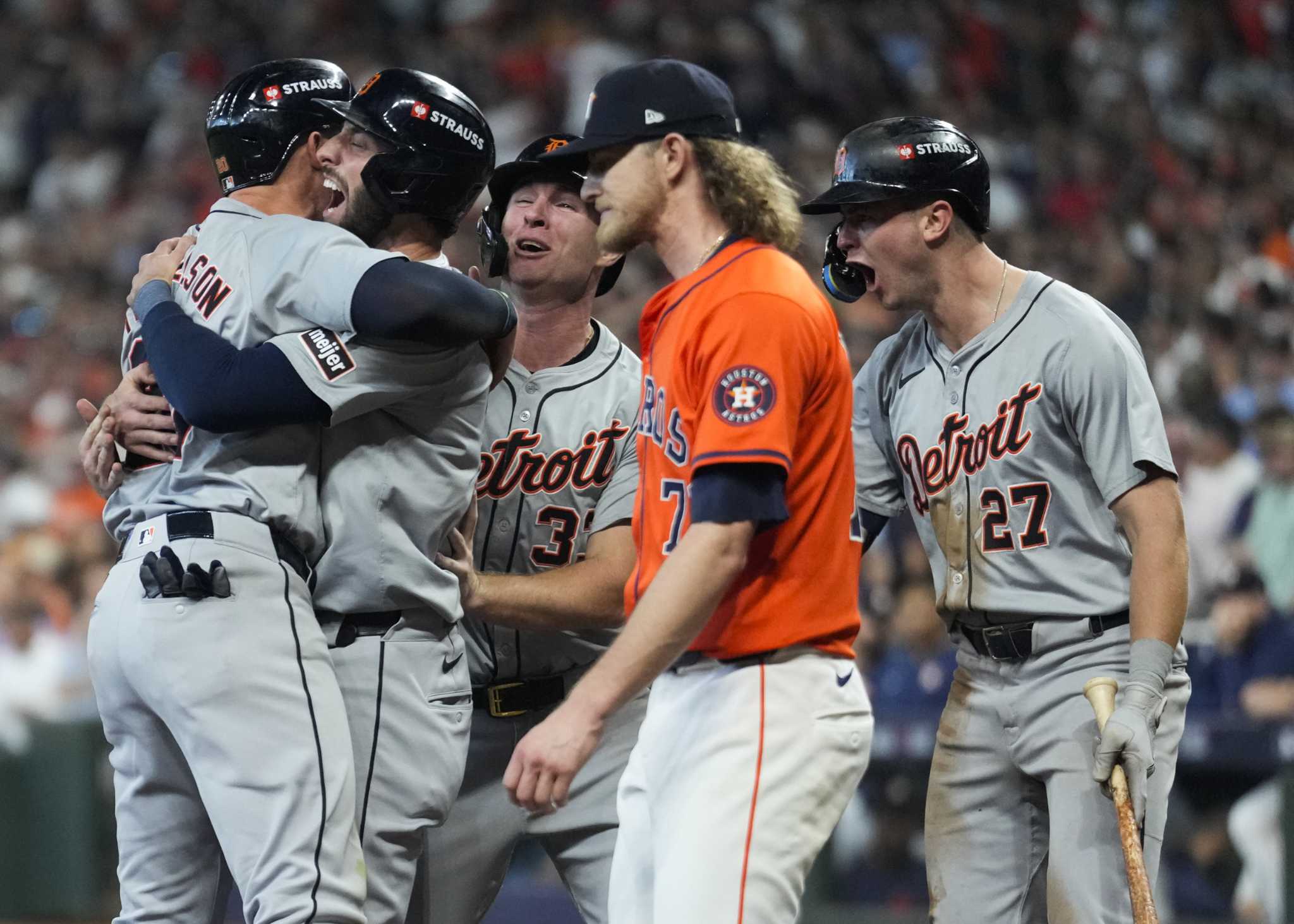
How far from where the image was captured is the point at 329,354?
2828 mm

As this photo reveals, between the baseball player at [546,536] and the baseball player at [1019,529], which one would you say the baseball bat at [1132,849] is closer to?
the baseball player at [1019,529]

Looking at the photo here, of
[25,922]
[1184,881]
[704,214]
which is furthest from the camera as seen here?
[25,922]

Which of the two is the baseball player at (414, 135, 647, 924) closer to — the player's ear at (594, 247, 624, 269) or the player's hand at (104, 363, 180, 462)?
the player's ear at (594, 247, 624, 269)

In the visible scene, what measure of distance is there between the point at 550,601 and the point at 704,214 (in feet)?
3.35

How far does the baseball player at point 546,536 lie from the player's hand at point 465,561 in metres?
0.08

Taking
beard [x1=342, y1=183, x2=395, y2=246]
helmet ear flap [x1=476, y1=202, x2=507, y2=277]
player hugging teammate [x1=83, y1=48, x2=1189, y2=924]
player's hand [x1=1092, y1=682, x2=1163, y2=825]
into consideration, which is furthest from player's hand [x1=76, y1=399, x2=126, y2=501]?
player's hand [x1=1092, y1=682, x2=1163, y2=825]

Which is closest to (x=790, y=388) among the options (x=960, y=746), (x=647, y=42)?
(x=960, y=746)

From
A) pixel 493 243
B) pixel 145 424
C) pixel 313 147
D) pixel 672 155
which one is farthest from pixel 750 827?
pixel 493 243

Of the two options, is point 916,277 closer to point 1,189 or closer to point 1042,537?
point 1042,537

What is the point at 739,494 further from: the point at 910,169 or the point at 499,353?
the point at 910,169

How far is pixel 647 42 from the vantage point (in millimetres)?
11086

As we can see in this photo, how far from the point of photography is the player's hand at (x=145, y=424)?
3014 mm

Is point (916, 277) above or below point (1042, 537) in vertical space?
above

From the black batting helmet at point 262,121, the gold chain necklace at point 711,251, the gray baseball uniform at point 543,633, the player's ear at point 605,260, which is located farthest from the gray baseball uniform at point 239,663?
the player's ear at point 605,260
